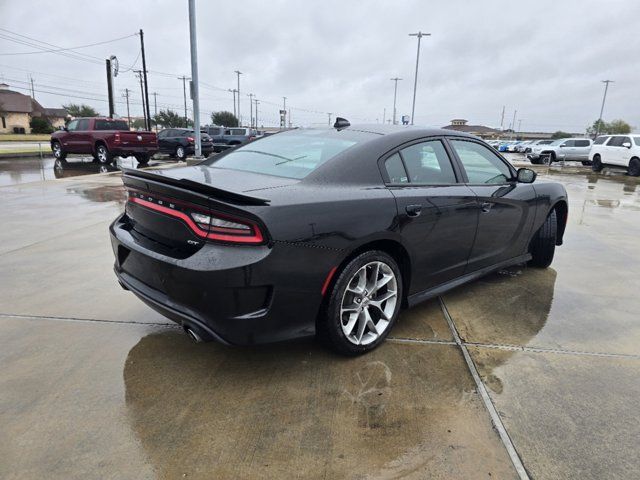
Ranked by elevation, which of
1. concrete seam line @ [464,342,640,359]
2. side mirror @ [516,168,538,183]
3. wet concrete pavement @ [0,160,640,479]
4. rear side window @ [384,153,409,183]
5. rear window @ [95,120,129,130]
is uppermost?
rear window @ [95,120,129,130]

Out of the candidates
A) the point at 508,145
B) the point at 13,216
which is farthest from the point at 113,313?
the point at 508,145

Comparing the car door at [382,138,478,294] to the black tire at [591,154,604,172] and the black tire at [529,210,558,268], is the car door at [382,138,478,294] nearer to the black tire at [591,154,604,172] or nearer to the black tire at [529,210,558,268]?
the black tire at [529,210,558,268]

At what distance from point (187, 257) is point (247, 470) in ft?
3.57

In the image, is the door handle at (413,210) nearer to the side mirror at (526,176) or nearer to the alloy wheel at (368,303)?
the alloy wheel at (368,303)

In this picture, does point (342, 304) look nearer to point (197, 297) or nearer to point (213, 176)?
point (197, 297)

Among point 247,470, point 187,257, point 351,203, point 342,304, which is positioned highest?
point 351,203

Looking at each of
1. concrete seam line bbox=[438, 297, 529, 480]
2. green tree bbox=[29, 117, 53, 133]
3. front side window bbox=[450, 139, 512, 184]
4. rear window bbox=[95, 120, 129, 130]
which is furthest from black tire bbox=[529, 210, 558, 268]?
green tree bbox=[29, 117, 53, 133]

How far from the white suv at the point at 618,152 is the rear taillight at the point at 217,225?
20731 millimetres

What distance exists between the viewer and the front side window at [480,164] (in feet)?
12.4

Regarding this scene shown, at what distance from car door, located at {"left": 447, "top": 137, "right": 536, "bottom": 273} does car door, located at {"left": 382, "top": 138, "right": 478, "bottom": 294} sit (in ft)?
0.48

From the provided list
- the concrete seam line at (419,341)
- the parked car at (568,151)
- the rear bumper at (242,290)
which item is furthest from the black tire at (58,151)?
the parked car at (568,151)

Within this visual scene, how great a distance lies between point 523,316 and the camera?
368 centimetres

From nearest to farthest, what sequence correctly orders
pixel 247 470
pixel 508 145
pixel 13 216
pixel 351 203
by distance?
1. pixel 247 470
2. pixel 351 203
3. pixel 13 216
4. pixel 508 145

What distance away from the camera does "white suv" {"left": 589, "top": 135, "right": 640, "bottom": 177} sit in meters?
18.3
